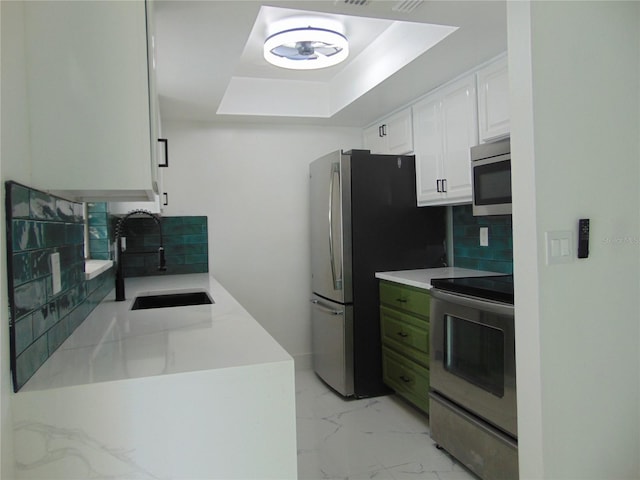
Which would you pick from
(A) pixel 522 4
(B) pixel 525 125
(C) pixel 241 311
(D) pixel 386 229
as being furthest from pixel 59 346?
(D) pixel 386 229

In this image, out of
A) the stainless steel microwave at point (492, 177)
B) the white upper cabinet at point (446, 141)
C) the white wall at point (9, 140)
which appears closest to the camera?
the white wall at point (9, 140)

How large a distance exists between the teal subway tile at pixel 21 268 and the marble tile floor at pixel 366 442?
1.79 meters

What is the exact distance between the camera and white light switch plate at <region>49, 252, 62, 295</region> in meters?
1.24

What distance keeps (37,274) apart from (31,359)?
0.64ft

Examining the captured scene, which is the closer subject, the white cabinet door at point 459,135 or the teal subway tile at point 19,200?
the teal subway tile at point 19,200

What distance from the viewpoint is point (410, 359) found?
9.83 ft

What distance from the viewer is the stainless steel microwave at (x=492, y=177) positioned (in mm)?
2324

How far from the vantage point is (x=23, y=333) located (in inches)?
39.8

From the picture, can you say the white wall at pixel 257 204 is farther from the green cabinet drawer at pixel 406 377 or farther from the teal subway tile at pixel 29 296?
the teal subway tile at pixel 29 296

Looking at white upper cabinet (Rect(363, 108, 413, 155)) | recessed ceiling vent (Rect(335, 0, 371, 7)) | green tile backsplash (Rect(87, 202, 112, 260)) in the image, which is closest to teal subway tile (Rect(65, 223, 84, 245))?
green tile backsplash (Rect(87, 202, 112, 260))

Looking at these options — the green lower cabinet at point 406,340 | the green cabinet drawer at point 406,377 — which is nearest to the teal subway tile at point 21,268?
the green lower cabinet at point 406,340

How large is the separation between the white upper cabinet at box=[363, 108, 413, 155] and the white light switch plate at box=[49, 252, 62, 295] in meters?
2.62

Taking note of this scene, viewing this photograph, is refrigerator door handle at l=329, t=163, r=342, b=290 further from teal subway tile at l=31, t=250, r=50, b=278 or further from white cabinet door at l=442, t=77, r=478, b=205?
teal subway tile at l=31, t=250, r=50, b=278

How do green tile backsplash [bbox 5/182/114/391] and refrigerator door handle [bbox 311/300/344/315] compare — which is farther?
refrigerator door handle [bbox 311/300/344/315]
